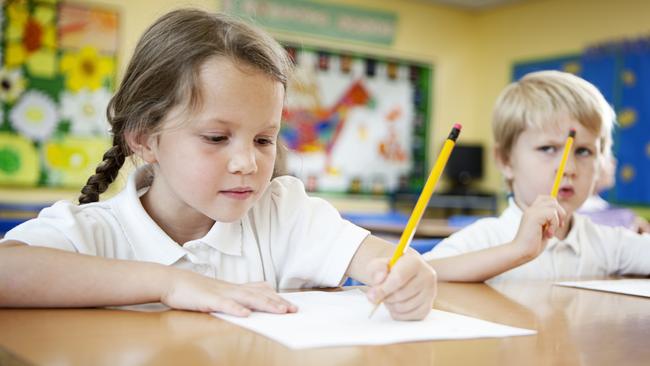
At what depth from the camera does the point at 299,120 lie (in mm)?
6758

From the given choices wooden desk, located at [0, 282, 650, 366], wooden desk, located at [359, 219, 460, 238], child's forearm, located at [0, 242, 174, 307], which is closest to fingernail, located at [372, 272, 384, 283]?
wooden desk, located at [0, 282, 650, 366]

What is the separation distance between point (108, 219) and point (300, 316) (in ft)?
1.42

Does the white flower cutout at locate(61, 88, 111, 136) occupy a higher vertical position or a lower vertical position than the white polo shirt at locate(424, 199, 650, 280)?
higher

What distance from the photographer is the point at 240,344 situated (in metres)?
0.66

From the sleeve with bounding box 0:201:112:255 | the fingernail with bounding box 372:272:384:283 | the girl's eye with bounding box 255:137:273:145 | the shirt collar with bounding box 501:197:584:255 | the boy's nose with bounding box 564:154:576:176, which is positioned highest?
the girl's eye with bounding box 255:137:273:145

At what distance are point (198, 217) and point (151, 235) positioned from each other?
0.10 metres

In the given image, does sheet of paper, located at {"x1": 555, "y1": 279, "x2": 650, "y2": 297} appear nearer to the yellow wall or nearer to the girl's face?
the girl's face

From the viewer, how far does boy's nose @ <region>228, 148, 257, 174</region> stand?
100 centimetres

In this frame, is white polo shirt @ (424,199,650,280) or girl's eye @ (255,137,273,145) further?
white polo shirt @ (424,199,650,280)

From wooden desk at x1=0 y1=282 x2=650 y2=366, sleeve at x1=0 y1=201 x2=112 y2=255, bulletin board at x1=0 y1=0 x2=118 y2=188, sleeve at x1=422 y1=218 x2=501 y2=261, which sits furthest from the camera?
bulletin board at x1=0 y1=0 x2=118 y2=188

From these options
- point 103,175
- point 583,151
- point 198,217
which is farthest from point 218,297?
point 583,151

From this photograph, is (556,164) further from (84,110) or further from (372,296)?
(84,110)

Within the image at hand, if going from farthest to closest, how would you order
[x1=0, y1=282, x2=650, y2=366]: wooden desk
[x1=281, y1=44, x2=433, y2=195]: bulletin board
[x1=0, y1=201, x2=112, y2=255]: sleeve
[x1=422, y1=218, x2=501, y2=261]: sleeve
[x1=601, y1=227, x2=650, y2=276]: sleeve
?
[x1=281, y1=44, x2=433, y2=195]: bulletin board
[x1=601, y1=227, x2=650, y2=276]: sleeve
[x1=422, y1=218, x2=501, y2=261]: sleeve
[x1=0, y1=201, x2=112, y2=255]: sleeve
[x1=0, y1=282, x2=650, y2=366]: wooden desk

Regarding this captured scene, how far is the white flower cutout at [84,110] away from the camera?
553 centimetres
